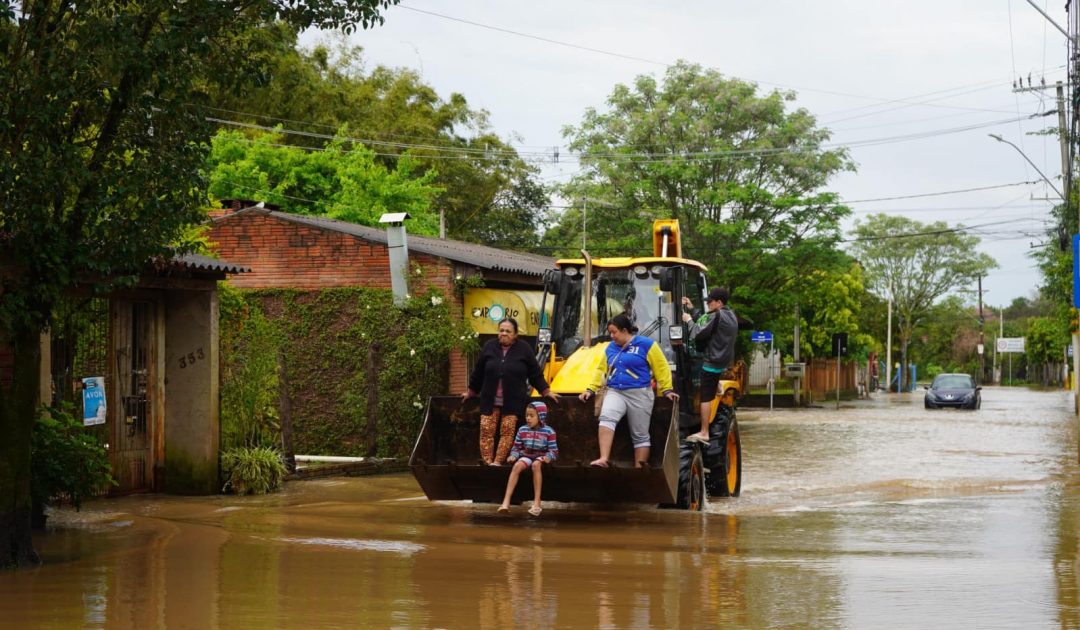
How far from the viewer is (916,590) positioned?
30.5 ft

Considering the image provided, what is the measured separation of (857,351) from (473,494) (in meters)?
59.4

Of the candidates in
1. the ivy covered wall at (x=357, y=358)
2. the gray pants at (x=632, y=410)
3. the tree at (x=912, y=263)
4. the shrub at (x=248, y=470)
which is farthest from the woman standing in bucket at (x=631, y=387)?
the tree at (x=912, y=263)

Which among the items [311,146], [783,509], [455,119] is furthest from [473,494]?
[455,119]

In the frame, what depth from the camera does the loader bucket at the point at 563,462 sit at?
43.4 ft

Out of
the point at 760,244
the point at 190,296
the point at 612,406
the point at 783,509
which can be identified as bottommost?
the point at 783,509

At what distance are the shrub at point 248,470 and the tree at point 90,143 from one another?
590cm

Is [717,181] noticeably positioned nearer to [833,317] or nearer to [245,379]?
[833,317]

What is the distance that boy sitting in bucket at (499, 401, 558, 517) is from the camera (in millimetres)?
13289

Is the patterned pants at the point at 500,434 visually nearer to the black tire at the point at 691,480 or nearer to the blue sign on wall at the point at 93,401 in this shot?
the black tire at the point at 691,480

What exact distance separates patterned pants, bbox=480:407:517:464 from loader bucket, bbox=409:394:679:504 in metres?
0.12

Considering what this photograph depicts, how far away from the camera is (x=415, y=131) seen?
174 ft

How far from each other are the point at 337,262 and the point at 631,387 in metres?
11.2

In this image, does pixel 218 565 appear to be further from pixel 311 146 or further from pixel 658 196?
pixel 311 146

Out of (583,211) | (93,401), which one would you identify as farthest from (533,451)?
(583,211)
